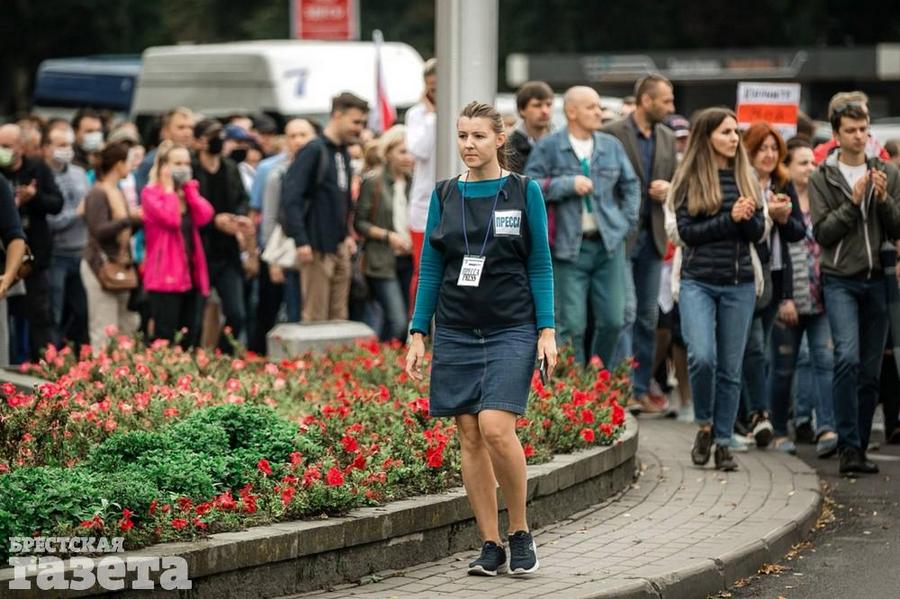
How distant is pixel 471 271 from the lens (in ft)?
24.7

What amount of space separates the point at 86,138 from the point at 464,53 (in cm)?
802

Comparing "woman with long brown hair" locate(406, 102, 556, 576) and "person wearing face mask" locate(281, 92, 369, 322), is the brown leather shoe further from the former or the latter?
"woman with long brown hair" locate(406, 102, 556, 576)

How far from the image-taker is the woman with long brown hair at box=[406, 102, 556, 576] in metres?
7.50

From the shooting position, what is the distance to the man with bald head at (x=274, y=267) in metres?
15.5

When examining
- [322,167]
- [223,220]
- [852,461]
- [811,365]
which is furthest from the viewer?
[223,220]

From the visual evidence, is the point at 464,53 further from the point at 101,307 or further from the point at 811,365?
the point at 101,307

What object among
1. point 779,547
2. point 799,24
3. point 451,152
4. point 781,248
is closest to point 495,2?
point 451,152

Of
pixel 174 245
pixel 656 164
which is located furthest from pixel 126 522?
pixel 174 245

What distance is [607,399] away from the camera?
1045 cm

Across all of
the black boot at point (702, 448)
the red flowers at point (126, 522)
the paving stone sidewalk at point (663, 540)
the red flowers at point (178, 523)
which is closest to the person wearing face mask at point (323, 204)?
the paving stone sidewalk at point (663, 540)

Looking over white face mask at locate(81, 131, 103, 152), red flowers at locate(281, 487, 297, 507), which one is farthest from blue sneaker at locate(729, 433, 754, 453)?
white face mask at locate(81, 131, 103, 152)

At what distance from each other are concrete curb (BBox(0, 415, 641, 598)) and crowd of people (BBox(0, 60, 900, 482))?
3.55ft

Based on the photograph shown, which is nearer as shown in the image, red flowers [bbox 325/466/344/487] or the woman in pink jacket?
red flowers [bbox 325/466/344/487]

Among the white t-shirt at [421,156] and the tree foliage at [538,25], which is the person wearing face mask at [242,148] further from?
the tree foliage at [538,25]
